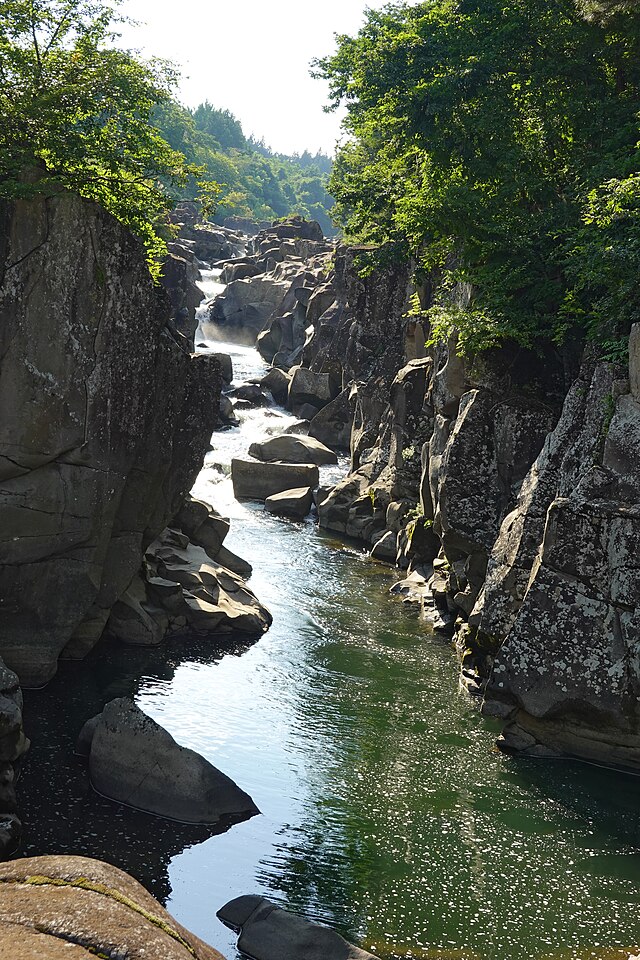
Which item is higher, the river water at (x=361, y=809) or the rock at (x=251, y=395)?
the rock at (x=251, y=395)

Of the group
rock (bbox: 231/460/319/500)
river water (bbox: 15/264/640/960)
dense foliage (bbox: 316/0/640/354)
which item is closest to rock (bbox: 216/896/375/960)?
river water (bbox: 15/264/640/960)

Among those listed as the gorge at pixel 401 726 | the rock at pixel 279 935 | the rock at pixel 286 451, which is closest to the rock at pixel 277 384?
the rock at pixel 286 451

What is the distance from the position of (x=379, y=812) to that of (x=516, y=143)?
15.5 meters

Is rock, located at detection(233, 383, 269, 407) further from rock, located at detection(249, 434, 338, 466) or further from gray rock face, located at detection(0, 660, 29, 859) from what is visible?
gray rock face, located at detection(0, 660, 29, 859)

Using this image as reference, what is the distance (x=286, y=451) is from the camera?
39719mm

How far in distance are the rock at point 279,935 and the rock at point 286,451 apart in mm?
28794

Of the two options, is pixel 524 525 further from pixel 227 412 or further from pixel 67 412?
pixel 227 412

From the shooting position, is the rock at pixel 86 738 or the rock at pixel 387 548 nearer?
the rock at pixel 86 738

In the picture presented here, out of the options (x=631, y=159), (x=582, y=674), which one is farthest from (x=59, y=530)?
(x=631, y=159)

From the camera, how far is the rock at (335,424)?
45406mm

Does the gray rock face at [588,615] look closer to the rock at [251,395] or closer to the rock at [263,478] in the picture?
the rock at [263,478]

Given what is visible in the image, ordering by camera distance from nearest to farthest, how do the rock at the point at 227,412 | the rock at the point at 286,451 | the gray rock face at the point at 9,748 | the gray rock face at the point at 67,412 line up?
the gray rock face at the point at 9,748, the gray rock face at the point at 67,412, the rock at the point at 286,451, the rock at the point at 227,412

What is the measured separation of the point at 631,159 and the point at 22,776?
50.5 feet

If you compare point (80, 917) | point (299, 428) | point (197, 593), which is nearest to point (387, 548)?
point (197, 593)
